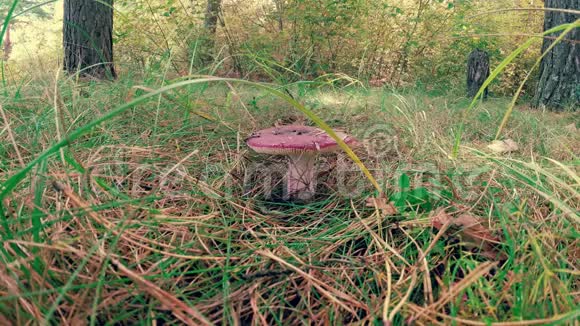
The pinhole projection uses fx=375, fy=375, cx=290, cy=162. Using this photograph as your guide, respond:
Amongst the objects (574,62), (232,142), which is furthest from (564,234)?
(574,62)

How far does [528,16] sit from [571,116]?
490cm

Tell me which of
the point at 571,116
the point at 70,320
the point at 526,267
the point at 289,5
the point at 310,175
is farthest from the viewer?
the point at 289,5

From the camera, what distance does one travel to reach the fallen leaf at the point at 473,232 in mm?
856

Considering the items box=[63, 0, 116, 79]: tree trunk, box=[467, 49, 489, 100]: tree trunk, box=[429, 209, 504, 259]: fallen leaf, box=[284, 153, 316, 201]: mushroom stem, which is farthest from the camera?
box=[467, 49, 489, 100]: tree trunk

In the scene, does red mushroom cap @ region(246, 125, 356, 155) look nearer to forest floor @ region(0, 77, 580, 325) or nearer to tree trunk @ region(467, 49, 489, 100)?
forest floor @ region(0, 77, 580, 325)

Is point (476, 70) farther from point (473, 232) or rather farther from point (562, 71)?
point (473, 232)

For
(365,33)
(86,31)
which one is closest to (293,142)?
(86,31)

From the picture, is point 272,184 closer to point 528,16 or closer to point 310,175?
point 310,175

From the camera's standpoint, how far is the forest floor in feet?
2.22

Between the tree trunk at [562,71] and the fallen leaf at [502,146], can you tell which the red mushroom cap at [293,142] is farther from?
the tree trunk at [562,71]

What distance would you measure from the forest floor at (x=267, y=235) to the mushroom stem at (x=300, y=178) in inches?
2.3

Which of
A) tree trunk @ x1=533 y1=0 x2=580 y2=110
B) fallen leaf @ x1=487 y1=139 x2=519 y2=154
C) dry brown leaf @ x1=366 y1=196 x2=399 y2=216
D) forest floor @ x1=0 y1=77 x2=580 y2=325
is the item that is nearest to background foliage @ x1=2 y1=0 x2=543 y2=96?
tree trunk @ x1=533 y1=0 x2=580 y2=110

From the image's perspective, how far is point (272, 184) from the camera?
1.39 meters

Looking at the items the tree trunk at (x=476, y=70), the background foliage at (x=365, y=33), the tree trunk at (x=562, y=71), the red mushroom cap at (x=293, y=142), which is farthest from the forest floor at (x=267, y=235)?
the background foliage at (x=365, y=33)
